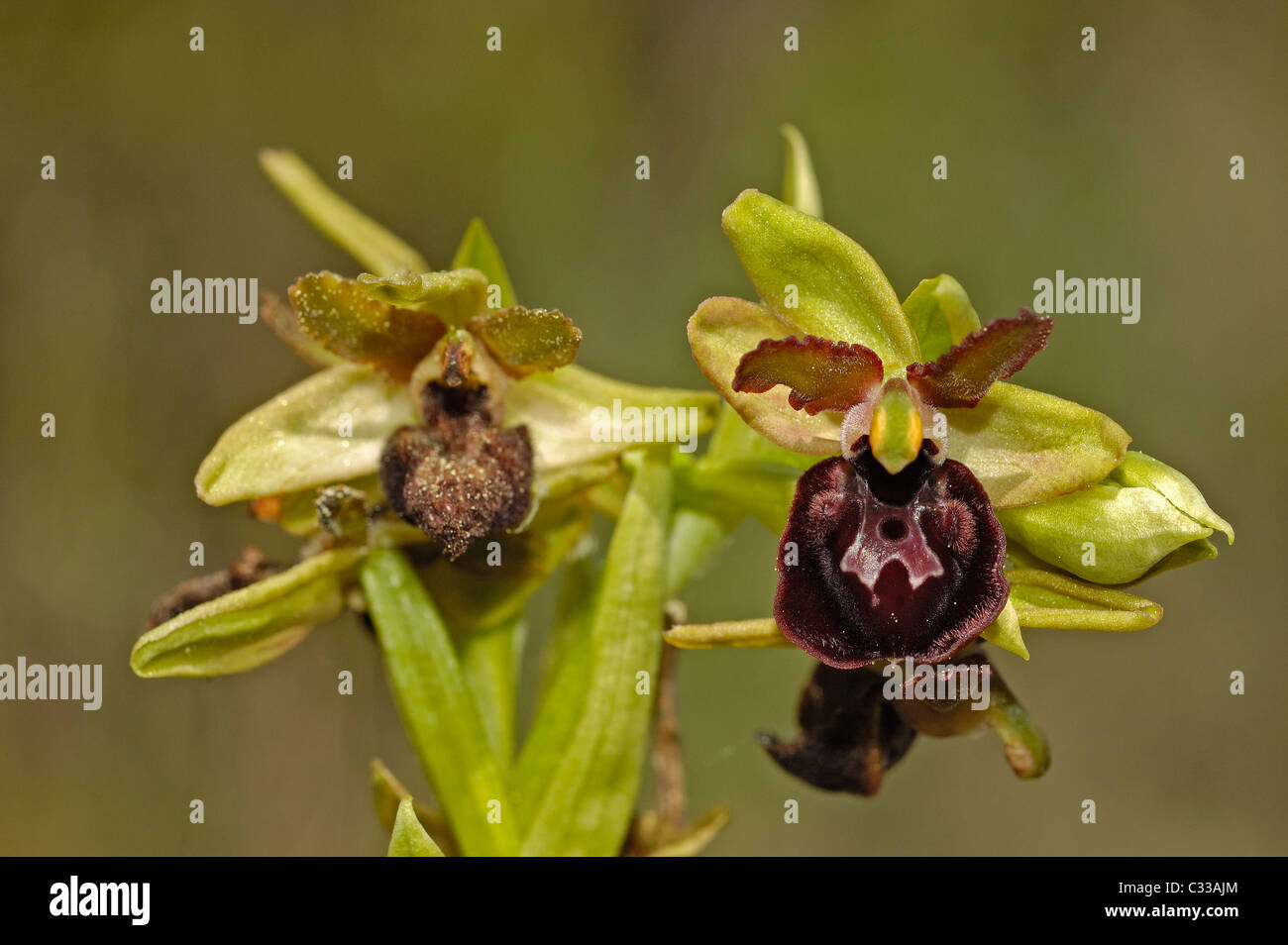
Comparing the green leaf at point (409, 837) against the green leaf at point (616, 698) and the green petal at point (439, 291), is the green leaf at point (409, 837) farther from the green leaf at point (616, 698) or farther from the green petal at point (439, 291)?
the green petal at point (439, 291)

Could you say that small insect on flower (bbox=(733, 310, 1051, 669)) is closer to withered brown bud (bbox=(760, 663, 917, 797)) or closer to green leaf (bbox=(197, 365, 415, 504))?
withered brown bud (bbox=(760, 663, 917, 797))

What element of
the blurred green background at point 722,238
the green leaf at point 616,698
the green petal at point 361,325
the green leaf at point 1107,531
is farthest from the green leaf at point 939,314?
the blurred green background at point 722,238

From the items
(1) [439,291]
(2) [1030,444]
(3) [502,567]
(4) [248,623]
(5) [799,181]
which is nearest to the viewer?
(2) [1030,444]

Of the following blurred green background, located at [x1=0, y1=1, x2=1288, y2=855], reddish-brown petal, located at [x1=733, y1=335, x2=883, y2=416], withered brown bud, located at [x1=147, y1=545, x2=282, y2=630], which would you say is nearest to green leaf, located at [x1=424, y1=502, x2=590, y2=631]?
withered brown bud, located at [x1=147, y1=545, x2=282, y2=630]

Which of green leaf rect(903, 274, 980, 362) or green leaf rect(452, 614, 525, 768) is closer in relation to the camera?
green leaf rect(903, 274, 980, 362)

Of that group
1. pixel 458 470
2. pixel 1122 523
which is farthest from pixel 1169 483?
pixel 458 470

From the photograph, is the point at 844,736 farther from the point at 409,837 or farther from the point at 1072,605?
the point at 409,837
